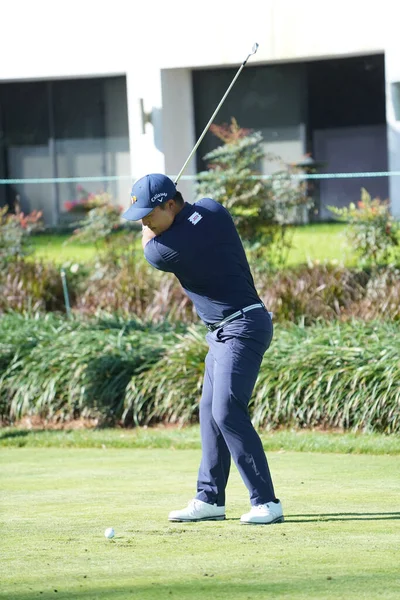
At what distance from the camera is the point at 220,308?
20.9ft

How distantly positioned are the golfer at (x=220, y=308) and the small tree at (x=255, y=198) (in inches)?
274

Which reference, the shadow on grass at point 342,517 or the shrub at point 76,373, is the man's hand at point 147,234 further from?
the shrub at point 76,373

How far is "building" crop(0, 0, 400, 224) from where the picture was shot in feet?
56.6

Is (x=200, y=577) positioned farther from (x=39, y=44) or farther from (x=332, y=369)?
(x=39, y=44)

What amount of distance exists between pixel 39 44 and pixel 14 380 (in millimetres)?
8947

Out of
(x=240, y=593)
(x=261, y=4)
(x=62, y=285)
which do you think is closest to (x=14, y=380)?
(x=62, y=285)

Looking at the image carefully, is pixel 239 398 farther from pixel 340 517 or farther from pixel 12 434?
pixel 12 434

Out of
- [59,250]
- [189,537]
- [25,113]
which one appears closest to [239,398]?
[189,537]

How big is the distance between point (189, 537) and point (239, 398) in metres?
0.80

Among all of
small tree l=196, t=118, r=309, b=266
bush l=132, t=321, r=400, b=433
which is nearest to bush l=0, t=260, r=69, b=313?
small tree l=196, t=118, r=309, b=266

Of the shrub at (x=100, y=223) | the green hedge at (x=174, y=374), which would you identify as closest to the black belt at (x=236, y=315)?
the green hedge at (x=174, y=374)

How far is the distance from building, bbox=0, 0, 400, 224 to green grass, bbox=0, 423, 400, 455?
22.0ft

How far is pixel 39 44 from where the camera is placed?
1889cm

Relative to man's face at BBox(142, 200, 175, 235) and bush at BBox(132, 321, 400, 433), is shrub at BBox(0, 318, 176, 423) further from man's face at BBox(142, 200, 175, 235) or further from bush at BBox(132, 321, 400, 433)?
man's face at BBox(142, 200, 175, 235)
